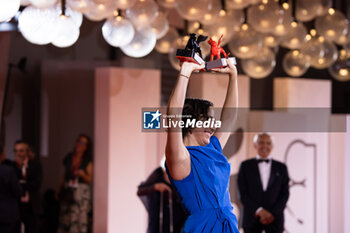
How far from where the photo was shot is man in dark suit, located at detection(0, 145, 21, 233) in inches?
200

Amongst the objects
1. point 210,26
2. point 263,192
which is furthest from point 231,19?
point 263,192

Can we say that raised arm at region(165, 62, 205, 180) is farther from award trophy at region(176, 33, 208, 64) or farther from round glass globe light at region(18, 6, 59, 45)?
round glass globe light at region(18, 6, 59, 45)

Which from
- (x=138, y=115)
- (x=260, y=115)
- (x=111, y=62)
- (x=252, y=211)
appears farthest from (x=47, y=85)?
(x=252, y=211)

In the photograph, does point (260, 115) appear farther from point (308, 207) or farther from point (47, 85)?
point (47, 85)

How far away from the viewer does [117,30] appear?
401 centimetres

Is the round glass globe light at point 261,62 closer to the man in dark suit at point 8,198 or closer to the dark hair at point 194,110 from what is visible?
the man in dark suit at point 8,198

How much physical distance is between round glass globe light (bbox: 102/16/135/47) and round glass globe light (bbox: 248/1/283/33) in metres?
1.10

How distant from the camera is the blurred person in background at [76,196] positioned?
616 centimetres

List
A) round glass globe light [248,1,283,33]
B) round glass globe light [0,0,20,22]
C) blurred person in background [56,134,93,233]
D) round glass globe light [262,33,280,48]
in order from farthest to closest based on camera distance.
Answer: blurred person in background [56,134,93,233] → round glass globe light [262,33,280,48] → round glass globe light [248,1,283,33] → round glass globe light [0,0,20,22]

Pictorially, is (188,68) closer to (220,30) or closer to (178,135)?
(178,135)

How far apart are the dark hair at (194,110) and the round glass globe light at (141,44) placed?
7.28ft

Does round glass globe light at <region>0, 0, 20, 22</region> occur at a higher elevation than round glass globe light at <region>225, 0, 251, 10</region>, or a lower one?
lower

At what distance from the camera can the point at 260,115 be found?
650 cm

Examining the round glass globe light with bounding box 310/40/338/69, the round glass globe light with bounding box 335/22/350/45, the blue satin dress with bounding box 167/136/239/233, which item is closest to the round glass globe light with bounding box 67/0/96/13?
the blue satin dress with bounding box 167/136/239/233
